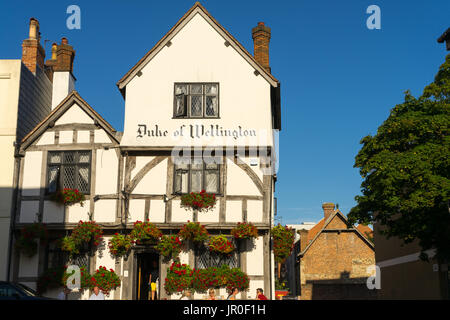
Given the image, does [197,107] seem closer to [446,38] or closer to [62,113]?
[62,113]

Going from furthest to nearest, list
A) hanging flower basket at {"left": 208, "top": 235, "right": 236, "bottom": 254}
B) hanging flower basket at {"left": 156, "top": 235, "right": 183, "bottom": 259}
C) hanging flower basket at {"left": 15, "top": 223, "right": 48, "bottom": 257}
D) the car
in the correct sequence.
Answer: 1. hanging flower basket at {"left": 15, "top": 223, "right": 48, "bottom": 257}
2. hanging flower basket at {"left": 156, "top": 235, "right": 183, "bottom": 259}
3. hanging flower basket at {"left": 208, "top": 235, "right": 236, "bottom": 254}
4. the car

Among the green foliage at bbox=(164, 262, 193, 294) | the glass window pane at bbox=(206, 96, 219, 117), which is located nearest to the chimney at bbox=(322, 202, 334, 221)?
the glass window pane at bbox=(206, 96, 219, 117)

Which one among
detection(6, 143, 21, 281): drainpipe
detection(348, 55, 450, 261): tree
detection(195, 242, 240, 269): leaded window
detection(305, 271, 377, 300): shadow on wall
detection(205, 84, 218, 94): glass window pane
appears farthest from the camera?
detection(305, 271, 377, 300): shadow on wall

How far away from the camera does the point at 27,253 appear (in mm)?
17922

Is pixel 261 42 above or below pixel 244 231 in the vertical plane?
above

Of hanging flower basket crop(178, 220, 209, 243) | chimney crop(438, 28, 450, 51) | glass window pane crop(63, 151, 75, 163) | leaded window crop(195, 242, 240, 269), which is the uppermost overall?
chimney crop(438, 28, 450, 51)

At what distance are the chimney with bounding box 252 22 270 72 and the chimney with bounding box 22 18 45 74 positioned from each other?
31.3ft

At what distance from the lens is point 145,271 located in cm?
2017

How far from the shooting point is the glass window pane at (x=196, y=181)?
18.5m

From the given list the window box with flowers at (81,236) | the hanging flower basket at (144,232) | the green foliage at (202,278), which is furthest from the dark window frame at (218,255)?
the window box with flowers at (81,236)

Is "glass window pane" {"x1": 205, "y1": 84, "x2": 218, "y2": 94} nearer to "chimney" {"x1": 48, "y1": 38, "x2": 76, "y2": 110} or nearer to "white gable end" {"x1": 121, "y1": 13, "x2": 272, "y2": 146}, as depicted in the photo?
"white gable end" {"x1": 121, "y1": 13, "x2": 272, "y2": 146}

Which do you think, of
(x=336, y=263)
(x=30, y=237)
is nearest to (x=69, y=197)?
(x=30, y=237)

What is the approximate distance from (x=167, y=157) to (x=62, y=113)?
4619mm

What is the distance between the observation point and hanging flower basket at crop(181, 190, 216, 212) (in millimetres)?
17812
